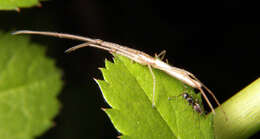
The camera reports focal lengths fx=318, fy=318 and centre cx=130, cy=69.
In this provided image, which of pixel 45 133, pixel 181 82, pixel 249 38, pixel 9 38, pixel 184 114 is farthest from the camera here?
pixel 249 38

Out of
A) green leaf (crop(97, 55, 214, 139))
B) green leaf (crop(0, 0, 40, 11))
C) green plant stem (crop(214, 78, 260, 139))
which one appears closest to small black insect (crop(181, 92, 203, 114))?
green leaf (crop(97, 55, 214, 139))

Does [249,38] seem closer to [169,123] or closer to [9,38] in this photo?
[169,123]

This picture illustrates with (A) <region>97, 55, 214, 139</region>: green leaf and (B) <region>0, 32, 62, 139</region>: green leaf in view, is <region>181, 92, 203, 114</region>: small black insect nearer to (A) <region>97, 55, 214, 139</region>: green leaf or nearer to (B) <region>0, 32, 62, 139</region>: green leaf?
(A) <region>97, 55, 214, 139</region>: green leaf

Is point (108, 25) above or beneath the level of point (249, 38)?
above

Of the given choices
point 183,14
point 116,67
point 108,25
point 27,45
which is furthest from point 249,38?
point 27,45

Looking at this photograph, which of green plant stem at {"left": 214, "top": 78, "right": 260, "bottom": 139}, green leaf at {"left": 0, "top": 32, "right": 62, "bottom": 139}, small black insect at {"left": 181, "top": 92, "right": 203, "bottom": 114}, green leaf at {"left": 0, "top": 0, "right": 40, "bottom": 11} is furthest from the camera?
green leaf at {"left": 0, "top": 32, "right": 62, "bottom": 139}

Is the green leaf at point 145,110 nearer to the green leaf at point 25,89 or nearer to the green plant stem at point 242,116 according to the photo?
the green plant stem at point 242,116

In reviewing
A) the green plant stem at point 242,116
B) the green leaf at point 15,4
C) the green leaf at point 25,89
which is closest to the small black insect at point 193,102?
the green plant stem at point 242,116
